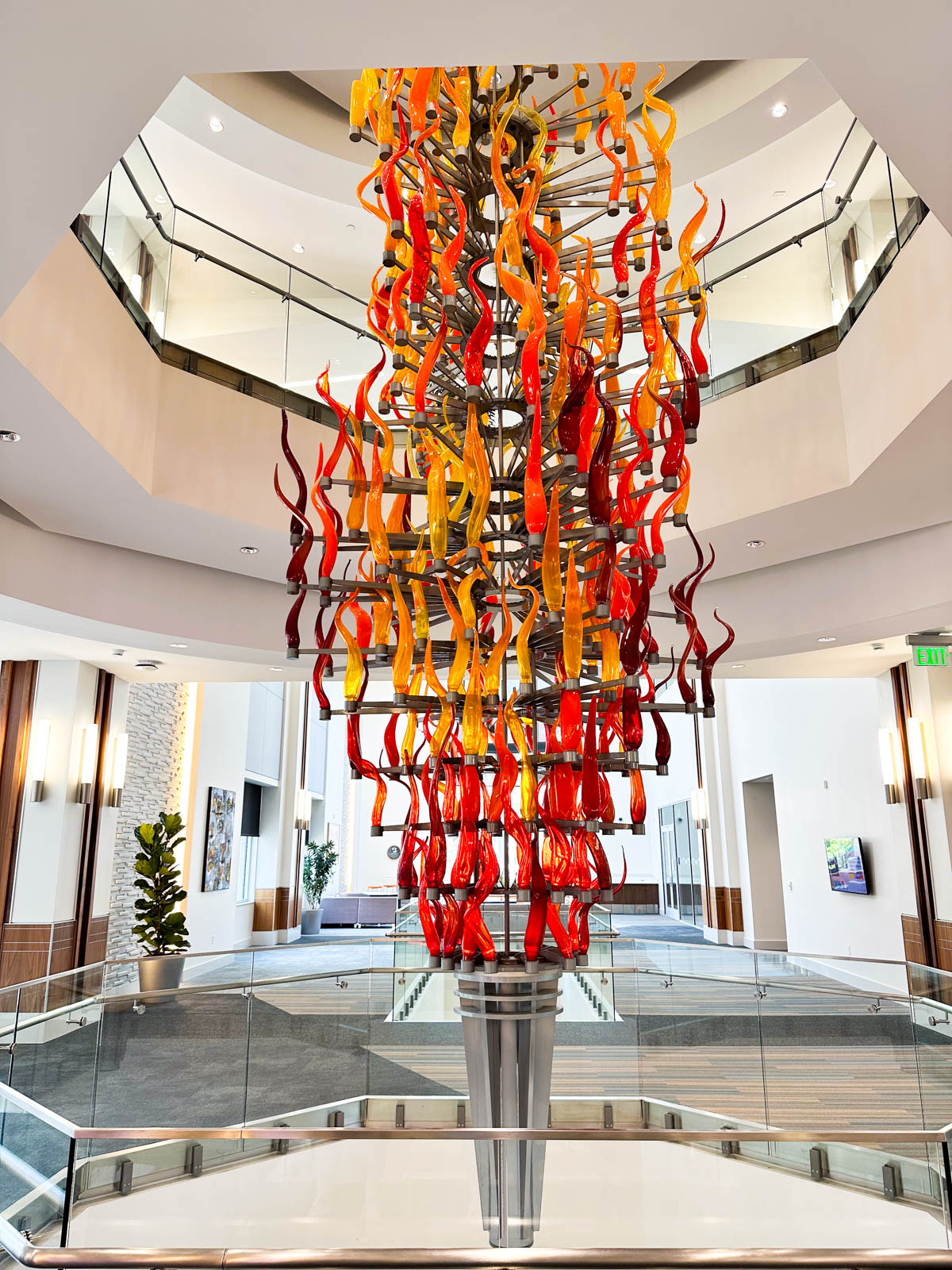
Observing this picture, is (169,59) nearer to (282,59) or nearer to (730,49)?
(282,59)

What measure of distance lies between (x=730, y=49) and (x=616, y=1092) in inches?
250

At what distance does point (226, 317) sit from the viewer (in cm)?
551

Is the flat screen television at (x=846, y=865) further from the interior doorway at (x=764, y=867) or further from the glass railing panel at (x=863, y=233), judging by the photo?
the glass railing panel at (x=863, y=233)

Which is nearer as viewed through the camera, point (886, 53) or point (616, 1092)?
point (886, 53)

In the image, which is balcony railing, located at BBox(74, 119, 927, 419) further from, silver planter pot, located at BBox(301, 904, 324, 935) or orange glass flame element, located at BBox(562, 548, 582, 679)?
silver planter pot, located at BBox(301, 904, 324, 935)

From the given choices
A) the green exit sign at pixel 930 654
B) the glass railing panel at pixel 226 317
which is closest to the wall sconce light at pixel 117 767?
the glass railing panel at pixel 226 317

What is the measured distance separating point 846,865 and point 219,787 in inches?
314

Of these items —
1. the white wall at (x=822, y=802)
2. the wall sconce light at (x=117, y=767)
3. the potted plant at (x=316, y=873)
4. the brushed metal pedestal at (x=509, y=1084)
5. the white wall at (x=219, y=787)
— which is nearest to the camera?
the brushed metal pedestal at (x=509, y=1084)

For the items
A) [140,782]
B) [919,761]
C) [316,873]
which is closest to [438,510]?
[919,761]

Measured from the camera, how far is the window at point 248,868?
1412 centimetres

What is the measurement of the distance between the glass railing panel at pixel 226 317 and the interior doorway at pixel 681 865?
13.4 meters

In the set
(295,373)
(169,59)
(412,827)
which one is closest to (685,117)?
(295,373)

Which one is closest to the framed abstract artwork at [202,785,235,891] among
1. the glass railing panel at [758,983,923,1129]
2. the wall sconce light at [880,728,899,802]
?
the glass railing panel at [758,983,923,1129]

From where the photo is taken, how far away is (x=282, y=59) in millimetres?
2104
